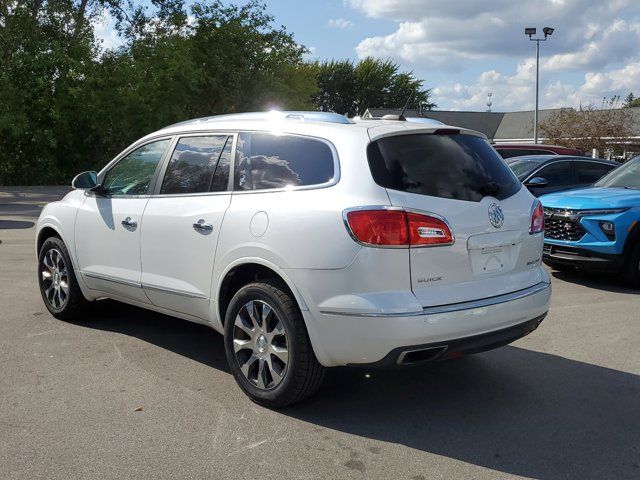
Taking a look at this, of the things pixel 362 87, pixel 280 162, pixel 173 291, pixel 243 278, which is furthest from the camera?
pixel 362 87

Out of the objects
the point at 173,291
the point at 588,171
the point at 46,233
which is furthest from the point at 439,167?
the point at 588,171

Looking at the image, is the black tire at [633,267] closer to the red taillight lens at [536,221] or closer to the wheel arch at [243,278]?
the red taillight lens at [536,221]

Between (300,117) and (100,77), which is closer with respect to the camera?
(300,117)

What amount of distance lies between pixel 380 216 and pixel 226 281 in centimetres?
127

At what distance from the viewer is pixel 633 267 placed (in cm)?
798

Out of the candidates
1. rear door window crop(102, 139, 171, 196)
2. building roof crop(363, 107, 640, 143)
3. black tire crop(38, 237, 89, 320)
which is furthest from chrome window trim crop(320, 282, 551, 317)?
building roof crop(363, 107, 640, 143)

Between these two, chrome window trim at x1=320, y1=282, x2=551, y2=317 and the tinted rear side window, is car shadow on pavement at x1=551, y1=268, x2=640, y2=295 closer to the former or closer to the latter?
chrome window trim at x1=320, y1=282, x2=551, y2=317

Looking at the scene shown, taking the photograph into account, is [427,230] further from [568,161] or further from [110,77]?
[110,77]

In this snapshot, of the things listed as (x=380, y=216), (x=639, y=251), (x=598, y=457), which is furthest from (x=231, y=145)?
(x=639, y=251)

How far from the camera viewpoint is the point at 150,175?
17.3 ft

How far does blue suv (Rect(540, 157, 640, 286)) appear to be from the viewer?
7.97m

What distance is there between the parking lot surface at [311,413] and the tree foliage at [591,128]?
1495 inches

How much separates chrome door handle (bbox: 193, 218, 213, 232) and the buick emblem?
1.83 meters

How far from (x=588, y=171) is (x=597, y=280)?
3921 millimetres
